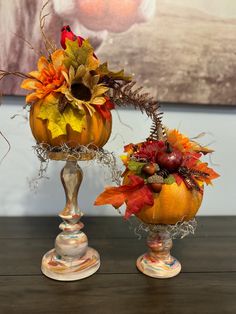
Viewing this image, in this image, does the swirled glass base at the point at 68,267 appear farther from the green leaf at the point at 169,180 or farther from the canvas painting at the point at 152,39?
the canvas painting at the point at 152,39

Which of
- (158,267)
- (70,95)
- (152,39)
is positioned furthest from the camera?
(152,39)

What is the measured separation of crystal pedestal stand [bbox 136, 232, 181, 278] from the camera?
0.58 m

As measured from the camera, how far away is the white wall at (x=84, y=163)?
826 millimetres

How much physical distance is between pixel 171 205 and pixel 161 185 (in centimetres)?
4

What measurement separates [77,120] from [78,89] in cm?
6

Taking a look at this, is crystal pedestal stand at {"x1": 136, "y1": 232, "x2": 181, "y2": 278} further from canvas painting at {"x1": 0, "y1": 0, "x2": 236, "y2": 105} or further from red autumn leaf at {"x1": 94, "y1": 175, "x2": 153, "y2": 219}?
canvas painting at {"x1": 0, "y1": 0, "x2": 236, "y2": 105}

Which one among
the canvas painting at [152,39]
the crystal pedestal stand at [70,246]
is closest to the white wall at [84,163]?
the canvas painting at [152,39]

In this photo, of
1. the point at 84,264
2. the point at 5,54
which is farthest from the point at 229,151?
the point at 5,54

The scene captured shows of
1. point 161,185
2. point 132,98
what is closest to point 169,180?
point 161,185

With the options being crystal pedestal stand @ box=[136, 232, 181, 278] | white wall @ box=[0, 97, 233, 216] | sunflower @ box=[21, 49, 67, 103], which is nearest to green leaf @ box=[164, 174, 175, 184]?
crystal pedestal stand @ box=[136, 232, 181, 278]

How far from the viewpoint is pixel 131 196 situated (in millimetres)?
509

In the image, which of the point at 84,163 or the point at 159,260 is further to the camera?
the point at 84,163

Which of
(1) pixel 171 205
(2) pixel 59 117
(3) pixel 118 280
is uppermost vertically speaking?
(2) pixel 59 117

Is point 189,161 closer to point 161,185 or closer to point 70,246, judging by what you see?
point 161,185
